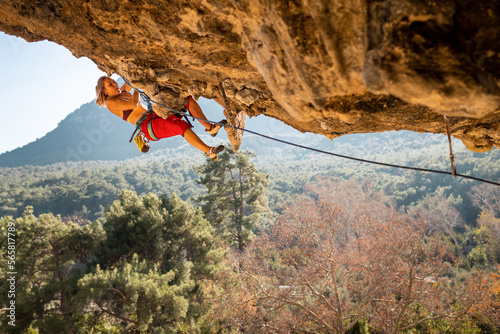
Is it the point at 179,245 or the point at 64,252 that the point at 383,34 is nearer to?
the point at 64,252

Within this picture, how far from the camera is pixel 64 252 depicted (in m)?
8.81

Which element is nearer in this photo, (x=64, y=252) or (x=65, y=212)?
(x=64, y=252)

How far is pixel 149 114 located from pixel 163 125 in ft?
0.98

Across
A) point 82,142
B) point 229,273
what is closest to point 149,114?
point 229,273

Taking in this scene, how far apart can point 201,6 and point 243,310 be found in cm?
933

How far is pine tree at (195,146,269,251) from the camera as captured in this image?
53.1 ft

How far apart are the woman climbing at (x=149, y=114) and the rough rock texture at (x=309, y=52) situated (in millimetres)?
236

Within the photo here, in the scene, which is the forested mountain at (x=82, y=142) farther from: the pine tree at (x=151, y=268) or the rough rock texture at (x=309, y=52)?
the rough rock texture at (x=309, y=52)

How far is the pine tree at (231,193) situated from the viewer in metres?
16.2

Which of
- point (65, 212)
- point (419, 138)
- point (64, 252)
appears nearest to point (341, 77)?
point (64, 252)

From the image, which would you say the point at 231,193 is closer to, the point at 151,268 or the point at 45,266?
the point at 151,268

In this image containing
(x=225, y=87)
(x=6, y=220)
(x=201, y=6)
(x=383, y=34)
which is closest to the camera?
(x=383, y=34)

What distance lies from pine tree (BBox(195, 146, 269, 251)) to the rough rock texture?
12779 mm

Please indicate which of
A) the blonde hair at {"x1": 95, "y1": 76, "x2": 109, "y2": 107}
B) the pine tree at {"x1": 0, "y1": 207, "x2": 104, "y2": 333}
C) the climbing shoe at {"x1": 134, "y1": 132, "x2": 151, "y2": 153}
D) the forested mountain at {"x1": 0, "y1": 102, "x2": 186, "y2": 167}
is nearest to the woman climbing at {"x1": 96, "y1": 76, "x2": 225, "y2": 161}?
the blonde hair at {"x1": 95, "y1": 76, "x2": 109, "y2": 107}
